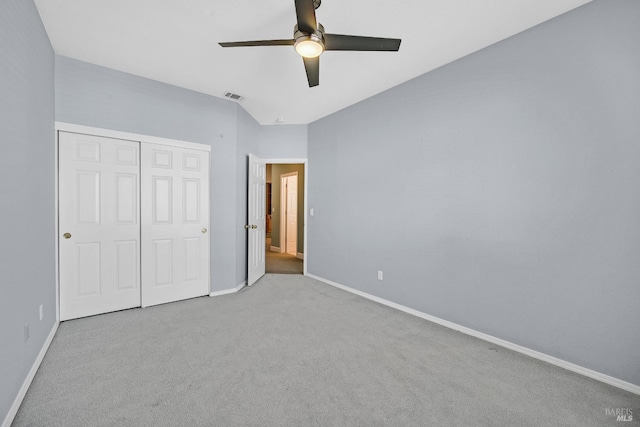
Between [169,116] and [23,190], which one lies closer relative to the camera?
[23,190]

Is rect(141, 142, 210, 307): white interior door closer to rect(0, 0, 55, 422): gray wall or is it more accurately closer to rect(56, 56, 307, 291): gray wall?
rect(56, 56, 307, 291): gray wall

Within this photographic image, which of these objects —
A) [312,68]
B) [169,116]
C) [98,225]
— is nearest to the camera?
[312,68]

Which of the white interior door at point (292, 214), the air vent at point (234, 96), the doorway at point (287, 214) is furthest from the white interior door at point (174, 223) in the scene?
the white interior door at point (292, 214)

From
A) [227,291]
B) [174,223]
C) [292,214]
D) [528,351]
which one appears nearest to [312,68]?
[174,223]

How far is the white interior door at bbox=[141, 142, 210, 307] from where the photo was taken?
3367 mm

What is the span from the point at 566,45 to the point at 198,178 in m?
4.02

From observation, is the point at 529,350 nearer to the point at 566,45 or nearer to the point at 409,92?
the point at 566,45

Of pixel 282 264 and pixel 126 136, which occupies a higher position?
pixel 126 136

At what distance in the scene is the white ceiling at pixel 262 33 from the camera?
2.10 m

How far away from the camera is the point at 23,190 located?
1924mm

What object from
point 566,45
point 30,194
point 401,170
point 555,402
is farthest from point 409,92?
point 30,194

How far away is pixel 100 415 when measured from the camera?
162 centimetres

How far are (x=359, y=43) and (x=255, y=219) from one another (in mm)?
3197

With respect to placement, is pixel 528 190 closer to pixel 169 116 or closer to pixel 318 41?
pixel 318 41
